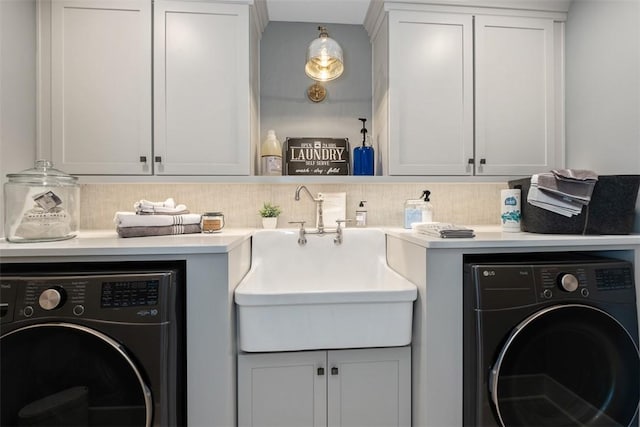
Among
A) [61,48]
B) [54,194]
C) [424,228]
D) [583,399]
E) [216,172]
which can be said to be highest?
[61,48]

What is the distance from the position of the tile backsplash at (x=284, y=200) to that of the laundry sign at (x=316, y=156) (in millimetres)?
112

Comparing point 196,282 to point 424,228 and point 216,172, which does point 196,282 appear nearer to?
point 216,172

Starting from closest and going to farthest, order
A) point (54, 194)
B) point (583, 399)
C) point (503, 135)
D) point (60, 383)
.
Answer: point (60, 383) → point (583, 399) → point (54, 194) → point (503, 135)

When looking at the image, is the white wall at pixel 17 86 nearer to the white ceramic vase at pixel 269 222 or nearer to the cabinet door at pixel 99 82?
the cabinet door at pixel 99 82

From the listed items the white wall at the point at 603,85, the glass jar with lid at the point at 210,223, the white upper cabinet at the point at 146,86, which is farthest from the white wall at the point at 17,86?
the white wall at the point at 603,85

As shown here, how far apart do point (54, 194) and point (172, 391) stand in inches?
36.4

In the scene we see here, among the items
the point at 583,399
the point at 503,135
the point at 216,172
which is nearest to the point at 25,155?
the point at 216,172

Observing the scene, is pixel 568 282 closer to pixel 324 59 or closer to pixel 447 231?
pixel 447 231

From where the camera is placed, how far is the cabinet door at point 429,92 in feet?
5.08

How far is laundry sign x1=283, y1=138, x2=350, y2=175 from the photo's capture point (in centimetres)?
171

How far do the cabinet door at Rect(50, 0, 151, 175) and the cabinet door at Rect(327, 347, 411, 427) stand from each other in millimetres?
Answer: 1350

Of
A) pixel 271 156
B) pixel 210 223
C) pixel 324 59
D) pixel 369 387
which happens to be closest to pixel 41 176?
pixel 210 223

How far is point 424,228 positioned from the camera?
1.31 meters

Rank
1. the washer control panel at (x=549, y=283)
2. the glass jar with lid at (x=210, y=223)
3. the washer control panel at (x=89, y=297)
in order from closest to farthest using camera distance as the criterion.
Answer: the washer control panel at (x=89, y=297) < the washer control panel at (x=549, y=283) < the glass jar with lid at (x=210, y=223)
